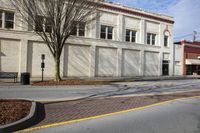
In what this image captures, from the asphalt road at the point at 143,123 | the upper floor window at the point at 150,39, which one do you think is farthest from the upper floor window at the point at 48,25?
the upper floor window at the point at 150,39

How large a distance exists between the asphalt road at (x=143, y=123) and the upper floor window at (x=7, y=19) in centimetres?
2186

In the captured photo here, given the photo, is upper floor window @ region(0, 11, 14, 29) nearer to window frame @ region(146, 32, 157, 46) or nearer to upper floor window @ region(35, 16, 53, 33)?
upper floor window @ region(35, 16, 53, 33)

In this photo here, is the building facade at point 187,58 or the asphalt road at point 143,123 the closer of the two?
the asphalt road at point 143,123

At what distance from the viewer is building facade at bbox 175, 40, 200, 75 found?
1773 inches

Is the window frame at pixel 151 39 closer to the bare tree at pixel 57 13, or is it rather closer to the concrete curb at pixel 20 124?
the bare tree at pixel 57 13

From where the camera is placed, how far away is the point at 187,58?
1838 inches

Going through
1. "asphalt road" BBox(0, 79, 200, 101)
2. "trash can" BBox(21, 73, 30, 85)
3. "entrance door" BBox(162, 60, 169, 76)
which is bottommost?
"asphalt road" BBox(0, 79, 200, 101)

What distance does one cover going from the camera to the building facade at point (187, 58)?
45.0m

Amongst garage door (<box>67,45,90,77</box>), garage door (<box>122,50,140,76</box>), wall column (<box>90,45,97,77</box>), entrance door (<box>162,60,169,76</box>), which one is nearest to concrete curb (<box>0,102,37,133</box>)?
garage door (<box>67,45,90,77</box>)

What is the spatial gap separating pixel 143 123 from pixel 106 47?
27.1m

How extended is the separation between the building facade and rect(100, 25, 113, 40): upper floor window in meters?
15.8

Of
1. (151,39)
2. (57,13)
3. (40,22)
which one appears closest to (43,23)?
(40,22)

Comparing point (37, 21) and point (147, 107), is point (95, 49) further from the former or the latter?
point (147, 107)

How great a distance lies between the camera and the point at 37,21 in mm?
21109
